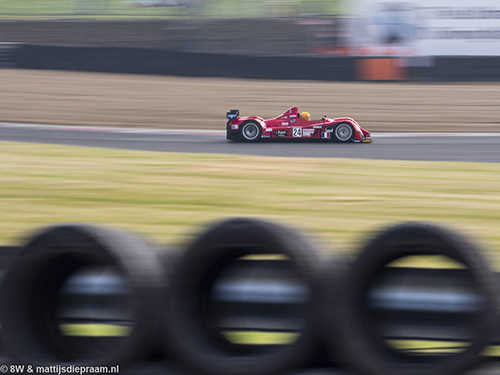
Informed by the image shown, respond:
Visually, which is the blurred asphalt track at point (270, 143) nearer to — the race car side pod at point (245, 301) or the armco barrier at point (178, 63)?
the armco barrier at point (178, 63)

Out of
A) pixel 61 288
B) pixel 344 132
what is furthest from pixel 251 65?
pixel 61 288

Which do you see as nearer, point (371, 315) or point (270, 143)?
point (371, 315)

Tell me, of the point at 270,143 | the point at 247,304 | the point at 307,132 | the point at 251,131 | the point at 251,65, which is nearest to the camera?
the point at 247,304

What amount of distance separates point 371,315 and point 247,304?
584 mm

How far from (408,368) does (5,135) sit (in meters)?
14.3

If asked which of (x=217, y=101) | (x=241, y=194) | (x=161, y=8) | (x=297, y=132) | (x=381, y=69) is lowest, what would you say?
(x=241, y=194)

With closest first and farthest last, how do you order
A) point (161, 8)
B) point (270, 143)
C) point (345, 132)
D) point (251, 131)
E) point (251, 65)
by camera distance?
point (345, 132), point (270, 143), point (251, 131), point (251, 65), point (161, 8)

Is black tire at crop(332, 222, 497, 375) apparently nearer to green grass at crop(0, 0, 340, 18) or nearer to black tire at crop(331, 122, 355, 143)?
black tire at crop(331, 122, 355, 143)

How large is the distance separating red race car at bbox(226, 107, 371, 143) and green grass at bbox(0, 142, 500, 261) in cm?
380

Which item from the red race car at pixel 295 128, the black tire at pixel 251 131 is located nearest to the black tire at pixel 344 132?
the red race car at pixel 295 128

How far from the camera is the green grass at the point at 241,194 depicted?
6.36 m

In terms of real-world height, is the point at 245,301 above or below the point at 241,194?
below

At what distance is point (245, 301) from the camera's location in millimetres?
3154

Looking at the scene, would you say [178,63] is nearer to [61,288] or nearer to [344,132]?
[344,132]
